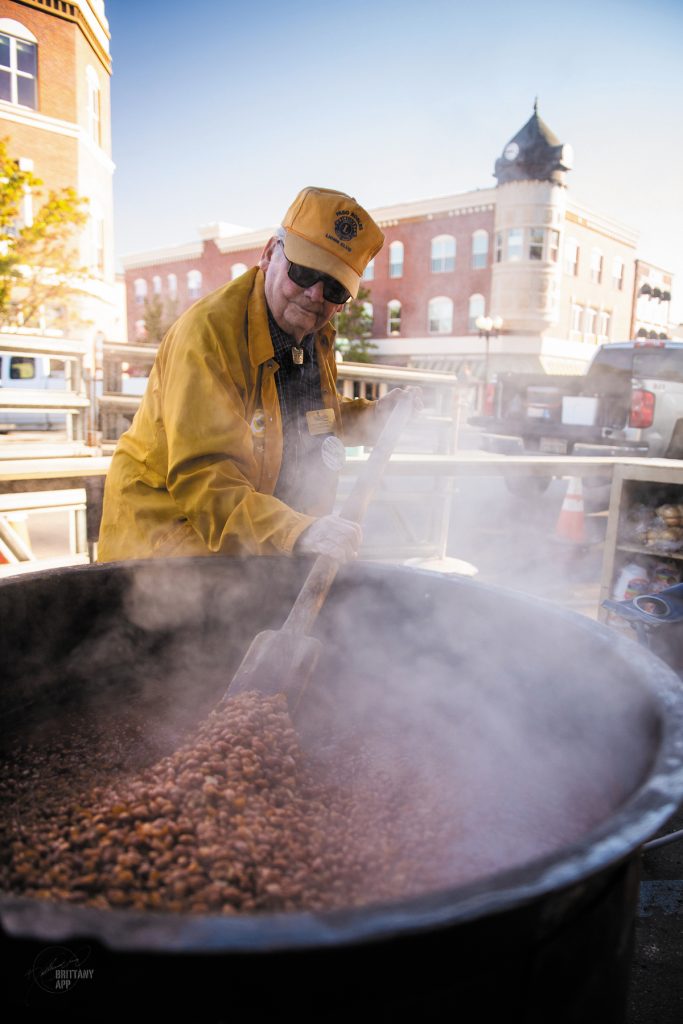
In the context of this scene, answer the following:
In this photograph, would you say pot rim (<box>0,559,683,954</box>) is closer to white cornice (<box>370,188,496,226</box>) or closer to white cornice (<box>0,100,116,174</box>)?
white cornice (<box>0,100,116,174</box>)

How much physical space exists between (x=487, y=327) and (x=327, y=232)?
2472cm

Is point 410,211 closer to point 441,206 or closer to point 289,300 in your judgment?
point 441,206

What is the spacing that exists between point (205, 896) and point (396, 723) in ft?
3.10

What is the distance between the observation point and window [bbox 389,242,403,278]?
29.8 metres

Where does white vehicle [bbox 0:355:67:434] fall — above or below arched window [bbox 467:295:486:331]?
below

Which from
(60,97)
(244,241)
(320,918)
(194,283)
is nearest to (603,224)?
(244,241)

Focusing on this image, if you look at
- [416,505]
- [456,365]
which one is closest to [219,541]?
[416,505]

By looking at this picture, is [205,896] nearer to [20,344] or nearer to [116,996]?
[116,996]

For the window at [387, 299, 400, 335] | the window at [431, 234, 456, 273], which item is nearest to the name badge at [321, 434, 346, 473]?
the window at [431, 234, 456, 273]

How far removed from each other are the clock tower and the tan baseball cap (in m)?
26.6

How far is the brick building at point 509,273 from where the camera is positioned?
85.7 feet

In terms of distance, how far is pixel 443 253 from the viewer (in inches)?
1133

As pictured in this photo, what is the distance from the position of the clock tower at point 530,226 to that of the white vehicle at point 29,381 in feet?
60.6

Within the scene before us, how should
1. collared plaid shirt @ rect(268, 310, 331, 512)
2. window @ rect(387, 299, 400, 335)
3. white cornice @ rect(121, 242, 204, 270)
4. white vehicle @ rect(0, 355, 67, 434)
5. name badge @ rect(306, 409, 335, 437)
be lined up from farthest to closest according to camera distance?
white cornice @ rect(121, 242, 204, 270) → window @ rect(387, 299, 400, 335) → white vehicle @ rect(0, 355, 67, 434) → name badge @ rect(306, 409, 335, 437) → collared plaid shirt @ rect(268, 310, 331, 512)
